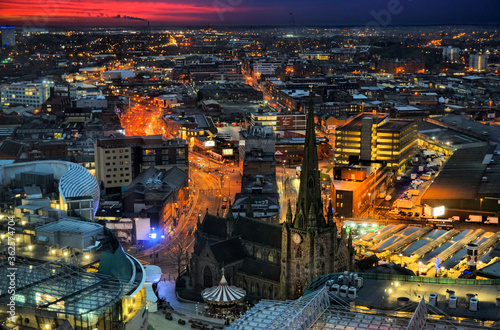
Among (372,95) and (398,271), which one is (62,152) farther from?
(372,95)

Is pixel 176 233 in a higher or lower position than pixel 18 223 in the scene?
lower

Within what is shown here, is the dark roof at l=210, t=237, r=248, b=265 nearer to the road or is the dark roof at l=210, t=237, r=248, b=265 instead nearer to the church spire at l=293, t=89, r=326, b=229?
the road

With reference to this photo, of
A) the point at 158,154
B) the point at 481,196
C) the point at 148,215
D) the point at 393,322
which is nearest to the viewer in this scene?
the point at 393,322

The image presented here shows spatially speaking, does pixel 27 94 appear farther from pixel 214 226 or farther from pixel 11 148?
pixel 214 226

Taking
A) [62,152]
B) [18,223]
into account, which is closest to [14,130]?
[62,152]

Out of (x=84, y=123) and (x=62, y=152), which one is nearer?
(x=62, y=152)

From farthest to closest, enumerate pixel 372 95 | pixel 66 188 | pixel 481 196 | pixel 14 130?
pixel 372 95, pixel 14 130, pixel 481 196, pixel 66 188

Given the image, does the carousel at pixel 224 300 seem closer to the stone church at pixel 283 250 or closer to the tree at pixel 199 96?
the stone church at pixel 283 250
